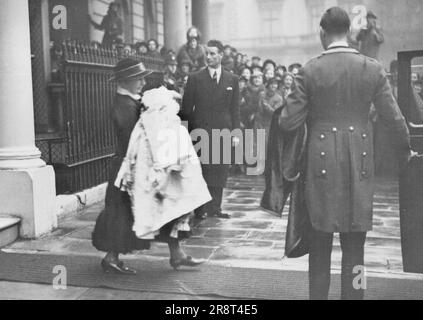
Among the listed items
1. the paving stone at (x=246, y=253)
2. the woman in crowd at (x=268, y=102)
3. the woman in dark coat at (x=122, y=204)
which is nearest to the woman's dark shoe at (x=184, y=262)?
the woman in dark coat at (x=122, y=204)

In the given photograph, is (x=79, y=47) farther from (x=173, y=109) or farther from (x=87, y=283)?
(x=87, y=283)

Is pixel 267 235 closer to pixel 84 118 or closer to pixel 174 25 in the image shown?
pixel 84 118

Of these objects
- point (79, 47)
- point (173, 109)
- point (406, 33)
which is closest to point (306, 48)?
point (406, 33)

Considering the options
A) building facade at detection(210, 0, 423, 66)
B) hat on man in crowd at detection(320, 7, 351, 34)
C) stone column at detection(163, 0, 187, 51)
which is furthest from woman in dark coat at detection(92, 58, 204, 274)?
building facade at detection(210, 0, 423, 66)

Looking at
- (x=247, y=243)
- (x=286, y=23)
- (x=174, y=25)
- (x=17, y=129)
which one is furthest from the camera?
(x=286, y=23)

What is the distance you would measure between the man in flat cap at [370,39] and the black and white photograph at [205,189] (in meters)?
0.04

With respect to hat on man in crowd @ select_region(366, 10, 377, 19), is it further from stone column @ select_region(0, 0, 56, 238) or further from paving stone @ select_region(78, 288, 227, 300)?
paving stone @ select_region(78, 288, 227, 300)

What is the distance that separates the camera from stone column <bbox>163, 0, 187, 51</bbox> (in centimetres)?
1302

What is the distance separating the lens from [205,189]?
5.19 meters

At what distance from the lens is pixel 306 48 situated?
28516 mm

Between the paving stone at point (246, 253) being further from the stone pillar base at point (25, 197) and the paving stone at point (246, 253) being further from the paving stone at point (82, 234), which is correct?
the stone pillar base at point (25, 197)

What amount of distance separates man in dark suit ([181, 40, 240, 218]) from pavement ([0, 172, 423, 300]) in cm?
39

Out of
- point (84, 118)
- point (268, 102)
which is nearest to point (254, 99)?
point (268, 102)

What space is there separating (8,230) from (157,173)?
6.14ft
